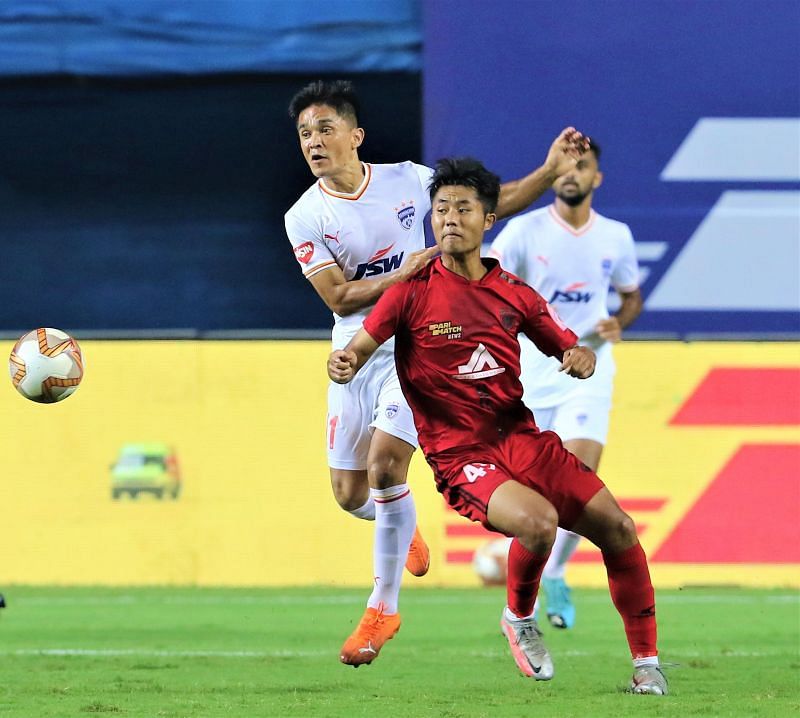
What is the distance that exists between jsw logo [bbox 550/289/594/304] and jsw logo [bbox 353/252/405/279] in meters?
2.11

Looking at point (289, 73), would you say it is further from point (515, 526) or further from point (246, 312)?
point (515, 526)

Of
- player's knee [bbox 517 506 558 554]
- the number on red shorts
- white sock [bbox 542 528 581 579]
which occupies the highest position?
the number on red shorts

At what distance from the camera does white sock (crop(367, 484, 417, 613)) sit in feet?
21.7

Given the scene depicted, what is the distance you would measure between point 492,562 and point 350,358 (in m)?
4.63

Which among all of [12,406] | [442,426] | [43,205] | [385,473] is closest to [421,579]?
[12,406]

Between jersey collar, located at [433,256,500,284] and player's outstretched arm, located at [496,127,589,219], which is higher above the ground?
player's outstretched arm, located at [496,127,589,219]

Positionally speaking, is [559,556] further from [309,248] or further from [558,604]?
[309,248]

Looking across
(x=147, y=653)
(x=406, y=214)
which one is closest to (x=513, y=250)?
(x=406, y=214)

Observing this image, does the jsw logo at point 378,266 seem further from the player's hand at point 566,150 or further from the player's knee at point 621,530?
the player's knee at point 621,530

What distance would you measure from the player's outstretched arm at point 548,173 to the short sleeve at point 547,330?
466 millimetres

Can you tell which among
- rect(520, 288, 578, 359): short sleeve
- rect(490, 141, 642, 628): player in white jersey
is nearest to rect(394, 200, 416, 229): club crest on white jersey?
rect(520, 288, 578, 359): short sleeve

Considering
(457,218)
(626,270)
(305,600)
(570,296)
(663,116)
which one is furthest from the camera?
(663,116)

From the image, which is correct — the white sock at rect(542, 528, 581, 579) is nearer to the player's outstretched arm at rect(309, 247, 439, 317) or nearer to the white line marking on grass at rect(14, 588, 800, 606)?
the white line marking on grass at rect(14, 588, 800, 606)

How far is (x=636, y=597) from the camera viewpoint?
5871mm
